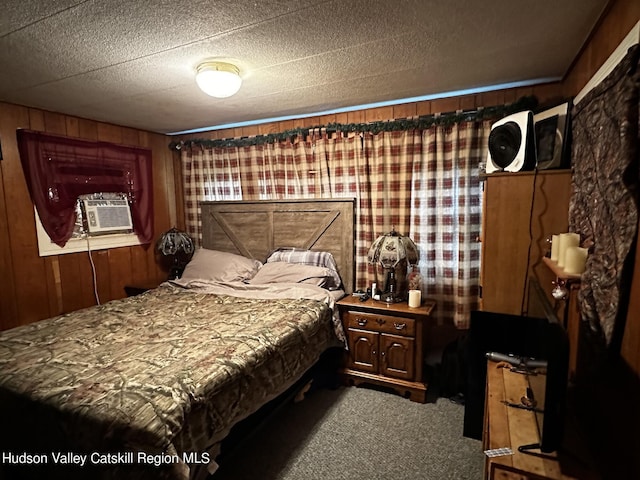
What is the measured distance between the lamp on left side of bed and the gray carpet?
2.10 m

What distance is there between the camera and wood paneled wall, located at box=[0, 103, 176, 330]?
102 inches

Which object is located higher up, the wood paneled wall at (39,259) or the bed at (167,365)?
the wood paneled wall at (39,259)

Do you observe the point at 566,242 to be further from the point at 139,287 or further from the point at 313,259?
the point at 139,287

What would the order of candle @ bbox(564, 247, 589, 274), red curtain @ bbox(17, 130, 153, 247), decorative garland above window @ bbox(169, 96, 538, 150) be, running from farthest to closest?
red curtain @ bbox(17, 130, 153, 247)
decorative garland above window @ bbox(169, 96, 538, 150)
candle @ bbox(564, 247, 589, 274)

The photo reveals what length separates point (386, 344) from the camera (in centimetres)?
255

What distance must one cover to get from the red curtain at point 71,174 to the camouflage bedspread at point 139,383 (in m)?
1.09

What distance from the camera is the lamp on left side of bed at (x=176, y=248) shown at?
3.60 meters

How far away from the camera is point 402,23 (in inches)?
61.1

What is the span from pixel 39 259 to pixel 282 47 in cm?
270

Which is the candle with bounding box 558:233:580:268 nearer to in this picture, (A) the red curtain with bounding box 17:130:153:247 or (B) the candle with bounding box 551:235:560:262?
(B) the candle with bounding box 551:235:560:262

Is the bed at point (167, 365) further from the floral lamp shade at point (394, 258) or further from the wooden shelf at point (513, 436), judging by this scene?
the wooden shelf at point (513, 436)

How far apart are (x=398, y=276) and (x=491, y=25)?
1881 mm

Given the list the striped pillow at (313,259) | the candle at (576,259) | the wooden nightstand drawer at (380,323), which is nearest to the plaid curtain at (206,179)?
the striped pillow at (313,259)

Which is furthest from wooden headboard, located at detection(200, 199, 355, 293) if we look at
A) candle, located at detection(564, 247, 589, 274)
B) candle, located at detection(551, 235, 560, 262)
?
candle, located at detection(564, 247, 589, 274)
